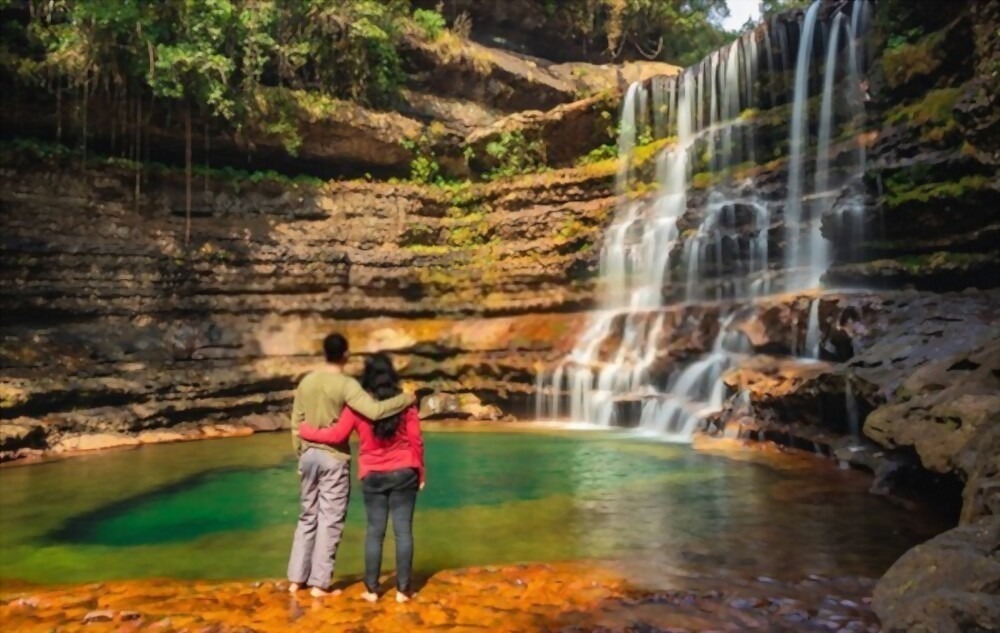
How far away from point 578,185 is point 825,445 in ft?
42.7

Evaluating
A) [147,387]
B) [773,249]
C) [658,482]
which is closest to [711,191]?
[773,249]

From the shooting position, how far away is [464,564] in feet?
20.9

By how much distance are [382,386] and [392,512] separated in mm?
894

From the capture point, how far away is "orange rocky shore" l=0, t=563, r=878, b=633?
15.6 ft

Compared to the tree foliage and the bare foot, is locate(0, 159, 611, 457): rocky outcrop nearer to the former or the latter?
the bare foot

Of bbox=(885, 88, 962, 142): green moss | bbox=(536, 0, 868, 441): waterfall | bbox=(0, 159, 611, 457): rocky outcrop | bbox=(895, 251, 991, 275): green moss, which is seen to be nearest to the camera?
bbox=(895, 251, 991, 275): green moss

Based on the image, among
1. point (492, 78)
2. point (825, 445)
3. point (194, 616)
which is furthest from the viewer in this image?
point (492, 78)

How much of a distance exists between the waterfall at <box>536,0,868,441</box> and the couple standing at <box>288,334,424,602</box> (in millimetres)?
9319

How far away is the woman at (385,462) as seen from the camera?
16.7ft

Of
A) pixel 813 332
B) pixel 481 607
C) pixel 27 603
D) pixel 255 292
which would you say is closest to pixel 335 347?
pixel 481 607

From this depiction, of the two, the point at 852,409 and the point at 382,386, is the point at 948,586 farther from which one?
the point at 852,409

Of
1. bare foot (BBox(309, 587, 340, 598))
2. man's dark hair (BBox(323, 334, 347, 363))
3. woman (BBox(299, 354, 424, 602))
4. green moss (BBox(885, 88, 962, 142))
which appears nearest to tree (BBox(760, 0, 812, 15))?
green moss (BBox(885, 88, 962, 142))

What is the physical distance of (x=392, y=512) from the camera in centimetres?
519

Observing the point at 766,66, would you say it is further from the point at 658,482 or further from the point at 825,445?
the point at 658,482
